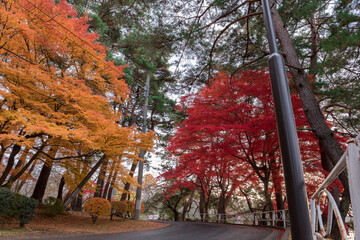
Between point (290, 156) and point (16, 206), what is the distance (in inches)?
363

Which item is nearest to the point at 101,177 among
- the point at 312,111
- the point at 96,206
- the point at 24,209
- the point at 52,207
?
the point at 96,206

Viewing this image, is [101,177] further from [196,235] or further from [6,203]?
[196,235]

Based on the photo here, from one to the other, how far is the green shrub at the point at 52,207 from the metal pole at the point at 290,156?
11766mm

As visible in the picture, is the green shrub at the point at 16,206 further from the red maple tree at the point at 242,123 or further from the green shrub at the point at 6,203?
the red maple tree at the point at 242,123

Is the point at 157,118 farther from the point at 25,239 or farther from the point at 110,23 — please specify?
the point at 25,239

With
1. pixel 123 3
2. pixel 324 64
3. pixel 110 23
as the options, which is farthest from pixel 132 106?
pixel 324 64

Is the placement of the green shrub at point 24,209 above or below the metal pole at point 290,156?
below

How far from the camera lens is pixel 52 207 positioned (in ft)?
33.7

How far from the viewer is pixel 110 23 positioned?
14.7 m

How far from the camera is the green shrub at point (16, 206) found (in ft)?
23.5

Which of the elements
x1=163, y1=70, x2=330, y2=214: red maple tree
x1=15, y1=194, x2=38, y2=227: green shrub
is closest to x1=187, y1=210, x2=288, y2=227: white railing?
x1=163, y1=70, x2=330, y2=214: red maple tree

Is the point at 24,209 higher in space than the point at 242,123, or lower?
lower

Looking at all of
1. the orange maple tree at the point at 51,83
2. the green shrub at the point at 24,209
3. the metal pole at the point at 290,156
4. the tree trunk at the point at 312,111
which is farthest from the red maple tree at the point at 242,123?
the green shrub at the point at 24,209

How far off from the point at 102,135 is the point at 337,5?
841 cm
